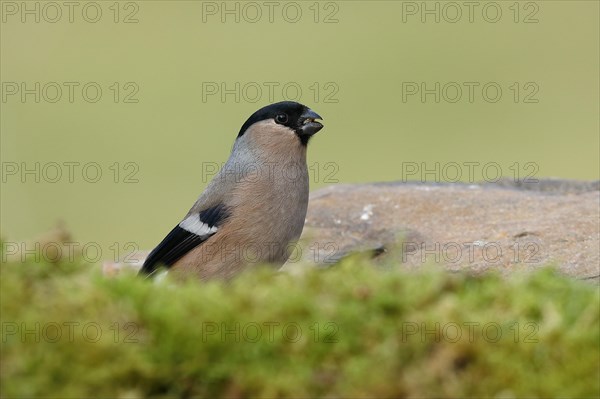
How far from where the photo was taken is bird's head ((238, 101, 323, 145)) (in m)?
6.99

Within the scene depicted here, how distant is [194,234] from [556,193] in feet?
11.7

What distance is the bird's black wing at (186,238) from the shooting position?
6.47m

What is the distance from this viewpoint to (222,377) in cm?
235

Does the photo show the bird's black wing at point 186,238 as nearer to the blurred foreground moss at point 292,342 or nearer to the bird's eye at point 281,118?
the bird's eye at point 281,118

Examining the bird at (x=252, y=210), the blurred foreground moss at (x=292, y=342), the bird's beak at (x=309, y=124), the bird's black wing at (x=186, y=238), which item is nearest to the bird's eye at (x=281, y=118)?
the bird at (x=252, y=210)

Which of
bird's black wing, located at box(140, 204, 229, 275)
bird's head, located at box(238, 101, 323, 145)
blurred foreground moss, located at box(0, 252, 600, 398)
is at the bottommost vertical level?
bird's black wing, located at box(140, 204, 229, 275)

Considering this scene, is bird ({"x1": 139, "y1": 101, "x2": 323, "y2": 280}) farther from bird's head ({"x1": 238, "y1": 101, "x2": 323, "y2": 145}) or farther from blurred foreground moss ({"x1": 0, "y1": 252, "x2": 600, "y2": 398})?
blurred foreground moss ({"x1": 0, "y1": 252, "x2": 600, "y2": 398})

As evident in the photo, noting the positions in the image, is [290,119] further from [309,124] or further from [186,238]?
[186,238]

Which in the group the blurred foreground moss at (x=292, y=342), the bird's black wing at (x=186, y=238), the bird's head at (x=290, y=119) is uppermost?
the bird's head at (x=290, y=119)

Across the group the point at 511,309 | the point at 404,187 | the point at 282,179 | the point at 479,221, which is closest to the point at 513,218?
the point at 479,221

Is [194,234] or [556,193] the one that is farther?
[556,193]

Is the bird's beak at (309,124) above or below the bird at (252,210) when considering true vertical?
above

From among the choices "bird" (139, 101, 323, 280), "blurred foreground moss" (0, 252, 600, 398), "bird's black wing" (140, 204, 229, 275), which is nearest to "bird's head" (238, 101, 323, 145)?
"bird" (139, 101, 323, 280)

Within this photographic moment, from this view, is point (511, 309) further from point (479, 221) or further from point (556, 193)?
point (556, 193)
